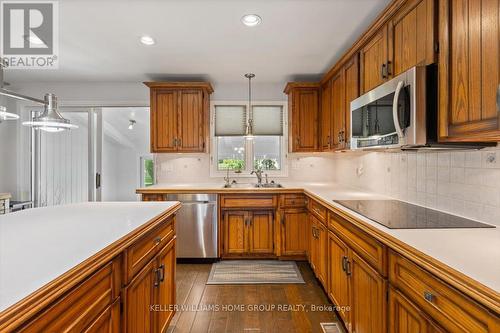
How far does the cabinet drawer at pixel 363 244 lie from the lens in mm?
1448

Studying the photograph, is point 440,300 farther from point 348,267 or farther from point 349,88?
point 349,88

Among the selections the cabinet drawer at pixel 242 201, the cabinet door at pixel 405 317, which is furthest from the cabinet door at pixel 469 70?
the cabinet drawer at pixel 242 201

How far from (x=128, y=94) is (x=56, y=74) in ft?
3.00

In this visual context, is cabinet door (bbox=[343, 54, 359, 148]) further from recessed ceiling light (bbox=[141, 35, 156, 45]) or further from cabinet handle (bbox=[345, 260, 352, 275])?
recessed ceiling light (bbox=[141, 35, 156, 45])

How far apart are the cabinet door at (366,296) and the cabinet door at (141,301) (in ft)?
4.06

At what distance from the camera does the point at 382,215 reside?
1.78 m

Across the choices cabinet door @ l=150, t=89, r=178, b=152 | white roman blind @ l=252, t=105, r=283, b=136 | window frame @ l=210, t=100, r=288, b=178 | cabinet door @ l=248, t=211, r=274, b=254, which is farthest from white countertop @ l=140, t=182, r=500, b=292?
cabinet door @ l=150, t=89, r=178, b=152

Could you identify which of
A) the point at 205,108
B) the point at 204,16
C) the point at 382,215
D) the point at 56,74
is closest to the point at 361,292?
the point at 382,215

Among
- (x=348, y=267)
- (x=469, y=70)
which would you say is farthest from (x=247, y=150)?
(x=469, y=70)

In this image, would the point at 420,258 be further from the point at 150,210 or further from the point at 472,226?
the point at 150,210

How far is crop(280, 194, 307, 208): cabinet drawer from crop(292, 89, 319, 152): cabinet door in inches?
28.9

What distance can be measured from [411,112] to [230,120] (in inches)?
117

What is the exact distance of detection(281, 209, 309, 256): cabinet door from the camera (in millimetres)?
3504

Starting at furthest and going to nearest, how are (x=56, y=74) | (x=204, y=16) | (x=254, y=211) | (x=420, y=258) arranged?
(x=56, y=74)
(x=254, y=211)
(x=204, y=16)
(x=420, y=258)
